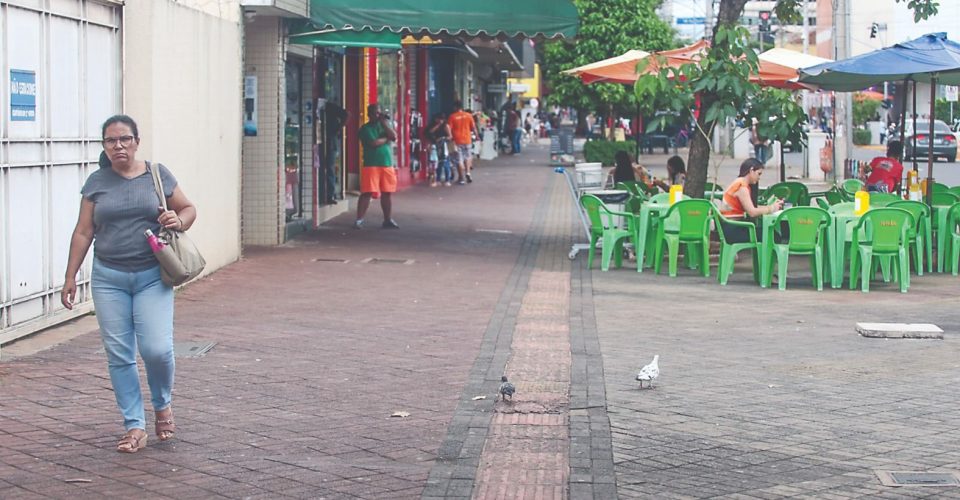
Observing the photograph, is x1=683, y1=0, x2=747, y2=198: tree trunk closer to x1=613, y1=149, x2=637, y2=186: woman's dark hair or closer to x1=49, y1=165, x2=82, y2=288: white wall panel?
x1=613, y1=149, x2=637, y2=186: woman's dark hair

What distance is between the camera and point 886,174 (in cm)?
1780

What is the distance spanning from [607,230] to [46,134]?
6.85m

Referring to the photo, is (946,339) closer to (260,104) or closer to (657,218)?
(657,218)

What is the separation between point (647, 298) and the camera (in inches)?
506

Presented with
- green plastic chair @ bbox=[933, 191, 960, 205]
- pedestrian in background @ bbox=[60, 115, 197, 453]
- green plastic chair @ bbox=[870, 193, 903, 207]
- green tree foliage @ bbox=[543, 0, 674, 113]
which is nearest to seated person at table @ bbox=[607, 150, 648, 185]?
green plastic chair @ bbox=[870, 193, 903, 207]

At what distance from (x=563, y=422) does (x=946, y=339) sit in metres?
4.26

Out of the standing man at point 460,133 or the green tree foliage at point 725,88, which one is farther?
the standing man at point 460,133

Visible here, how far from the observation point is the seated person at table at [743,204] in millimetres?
13734

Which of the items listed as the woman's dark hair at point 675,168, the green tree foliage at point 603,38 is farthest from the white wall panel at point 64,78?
the green tree foliage at point 603,38

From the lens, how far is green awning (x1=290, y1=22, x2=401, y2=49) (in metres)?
16.4

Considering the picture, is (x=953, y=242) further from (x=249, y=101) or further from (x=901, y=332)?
(x=249, y=101)

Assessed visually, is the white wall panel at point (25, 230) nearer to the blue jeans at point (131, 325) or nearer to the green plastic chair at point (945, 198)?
the blue jeans at point (131, 325)

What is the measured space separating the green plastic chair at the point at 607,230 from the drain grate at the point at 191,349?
615 cm

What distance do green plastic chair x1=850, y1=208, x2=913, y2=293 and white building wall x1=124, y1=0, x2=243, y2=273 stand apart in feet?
21.3
